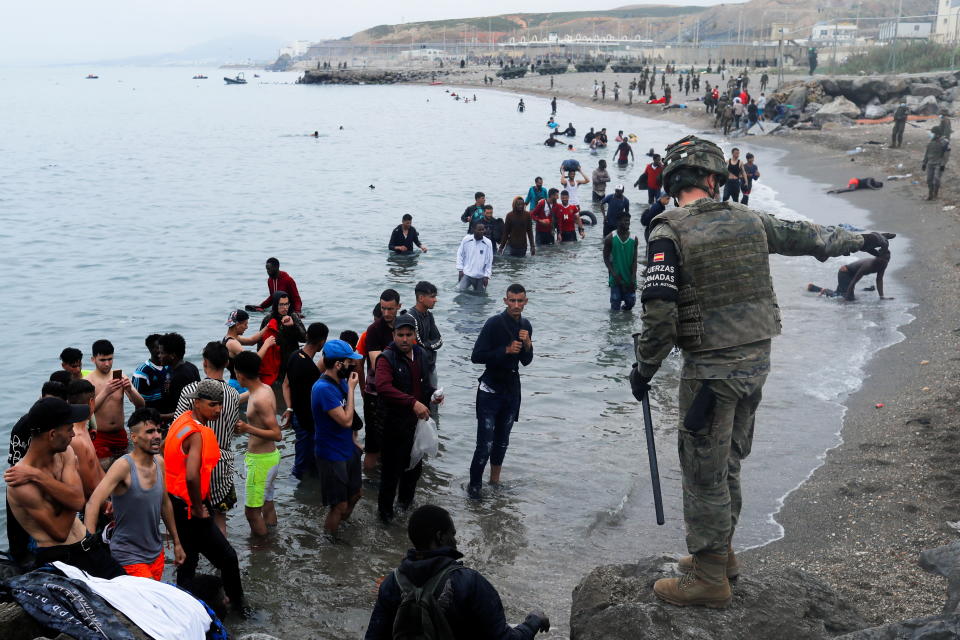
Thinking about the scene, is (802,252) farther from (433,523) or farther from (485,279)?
(485,279)

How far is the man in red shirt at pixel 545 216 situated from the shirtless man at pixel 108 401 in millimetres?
12767

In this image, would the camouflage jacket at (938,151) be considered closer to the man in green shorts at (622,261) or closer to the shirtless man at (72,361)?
the man in green shorts at (622,261)

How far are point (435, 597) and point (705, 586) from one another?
1549mm

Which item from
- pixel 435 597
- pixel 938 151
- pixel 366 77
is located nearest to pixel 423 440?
pixel 435 597

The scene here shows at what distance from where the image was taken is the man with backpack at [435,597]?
3701 millimetres

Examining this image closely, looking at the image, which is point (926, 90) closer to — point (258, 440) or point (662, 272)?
point (258, 440)

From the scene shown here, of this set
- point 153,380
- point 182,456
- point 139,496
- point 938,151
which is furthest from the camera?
point 938,151

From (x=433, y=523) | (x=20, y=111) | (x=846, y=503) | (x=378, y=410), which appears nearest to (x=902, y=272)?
(x=846, y=503)

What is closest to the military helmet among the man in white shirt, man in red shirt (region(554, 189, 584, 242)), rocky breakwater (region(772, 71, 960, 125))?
the man in white shirt

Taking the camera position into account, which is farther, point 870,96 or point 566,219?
point 870,96

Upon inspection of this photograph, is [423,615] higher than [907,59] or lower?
lower

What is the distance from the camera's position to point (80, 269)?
72.4 feet

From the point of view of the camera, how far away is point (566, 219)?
2092 cm

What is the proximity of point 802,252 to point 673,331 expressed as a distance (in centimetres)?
92
